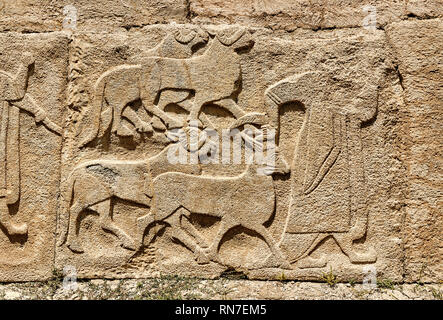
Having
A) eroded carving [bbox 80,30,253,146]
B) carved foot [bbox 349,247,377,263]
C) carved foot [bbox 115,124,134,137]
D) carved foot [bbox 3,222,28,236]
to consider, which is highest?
eroded carving [bbox 80,30,253,146]

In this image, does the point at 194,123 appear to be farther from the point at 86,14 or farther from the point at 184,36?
the point at 86,14

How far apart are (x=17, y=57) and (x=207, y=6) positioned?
1.24 metres

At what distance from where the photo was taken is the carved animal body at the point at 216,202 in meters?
2.46

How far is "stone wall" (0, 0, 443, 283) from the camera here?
2.47m

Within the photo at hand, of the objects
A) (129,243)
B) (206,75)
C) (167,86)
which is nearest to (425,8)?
(206,75)

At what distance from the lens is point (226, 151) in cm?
254

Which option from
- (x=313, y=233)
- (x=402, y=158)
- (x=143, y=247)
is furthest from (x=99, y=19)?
(x=402, y=158)

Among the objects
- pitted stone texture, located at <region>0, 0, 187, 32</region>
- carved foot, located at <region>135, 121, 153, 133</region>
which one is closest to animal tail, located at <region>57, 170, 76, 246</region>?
carved foot, located at <region>135, 121, 153, 133</region>

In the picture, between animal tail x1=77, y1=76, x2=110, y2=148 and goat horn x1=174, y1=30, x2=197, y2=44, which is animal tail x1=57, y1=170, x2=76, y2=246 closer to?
animal tail x1=77, y1=76, x2=110, y2=148

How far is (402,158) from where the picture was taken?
2502 millimetres

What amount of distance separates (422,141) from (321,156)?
0.61 metres

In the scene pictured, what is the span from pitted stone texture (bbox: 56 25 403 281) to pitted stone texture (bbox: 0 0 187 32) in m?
0.19

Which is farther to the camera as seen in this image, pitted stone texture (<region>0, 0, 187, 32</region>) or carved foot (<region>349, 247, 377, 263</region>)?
pitted stone texture (<region>0, 0, 187, 32</region>)

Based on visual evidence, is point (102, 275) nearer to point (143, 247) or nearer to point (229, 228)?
point (143, 247)
